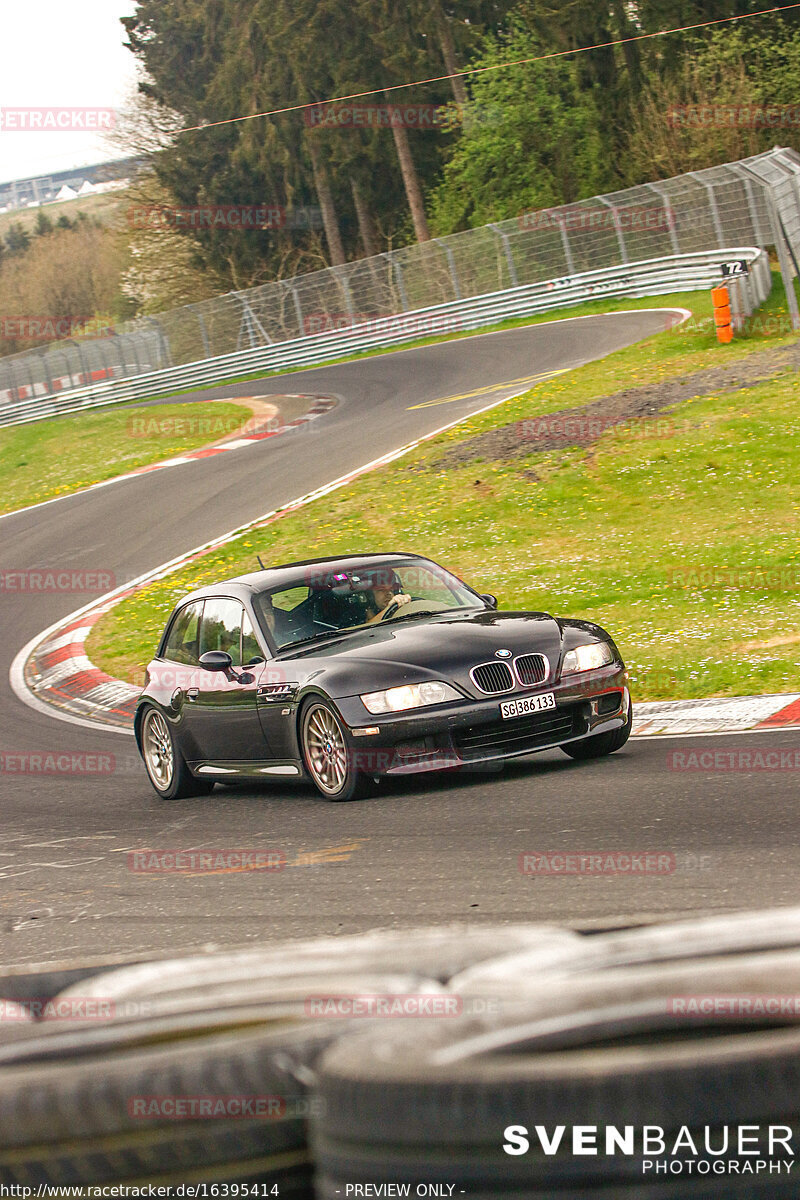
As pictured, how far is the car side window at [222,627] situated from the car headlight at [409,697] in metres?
1.56

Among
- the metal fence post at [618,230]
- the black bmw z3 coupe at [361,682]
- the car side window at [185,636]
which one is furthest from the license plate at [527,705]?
the metal fence post at [618,230]

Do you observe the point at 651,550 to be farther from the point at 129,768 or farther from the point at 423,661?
the point at 423,661

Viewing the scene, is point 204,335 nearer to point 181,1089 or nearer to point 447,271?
point 447,271

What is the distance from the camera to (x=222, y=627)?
372 inches

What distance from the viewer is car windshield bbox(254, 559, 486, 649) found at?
9.06m

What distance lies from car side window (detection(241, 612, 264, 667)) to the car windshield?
113mm

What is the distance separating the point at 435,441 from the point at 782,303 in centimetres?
1035

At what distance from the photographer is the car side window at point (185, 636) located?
9.77m

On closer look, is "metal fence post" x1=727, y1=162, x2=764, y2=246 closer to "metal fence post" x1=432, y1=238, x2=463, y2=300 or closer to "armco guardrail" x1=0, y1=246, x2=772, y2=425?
"armco guardrail" x1=0, y1=246, x2=772, y2=425

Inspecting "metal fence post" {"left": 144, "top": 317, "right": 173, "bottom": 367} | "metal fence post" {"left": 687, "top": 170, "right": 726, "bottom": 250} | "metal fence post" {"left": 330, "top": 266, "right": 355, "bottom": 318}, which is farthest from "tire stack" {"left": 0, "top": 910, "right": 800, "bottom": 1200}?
"metal fence post" {"left": 144, "top": 317, "right": 173, "bottom": 367}

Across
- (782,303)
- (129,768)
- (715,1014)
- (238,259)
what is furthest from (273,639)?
(238,259)

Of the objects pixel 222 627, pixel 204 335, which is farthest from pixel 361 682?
pixel 204 335

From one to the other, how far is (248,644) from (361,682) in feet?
4.69

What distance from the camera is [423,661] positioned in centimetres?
802
